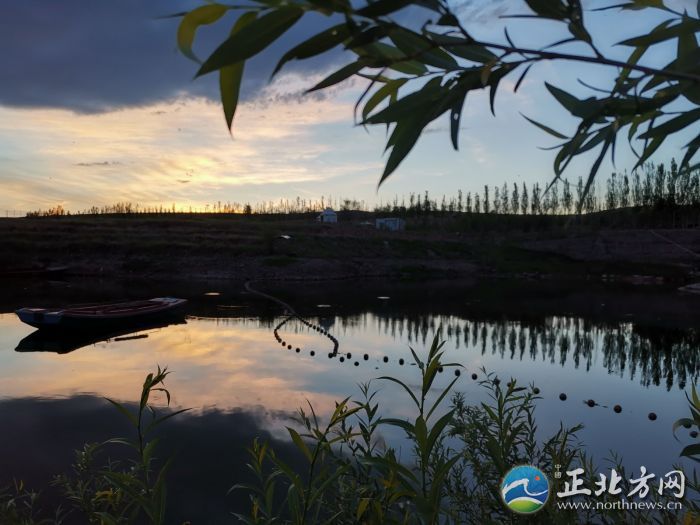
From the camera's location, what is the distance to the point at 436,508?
175cm

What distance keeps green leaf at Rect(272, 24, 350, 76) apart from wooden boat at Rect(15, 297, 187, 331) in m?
20.9

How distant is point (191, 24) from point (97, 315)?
2164cm

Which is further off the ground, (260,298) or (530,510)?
(530,510)

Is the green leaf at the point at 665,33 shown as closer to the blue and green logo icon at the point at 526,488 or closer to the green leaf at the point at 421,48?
the green leaf at the point at 421,48

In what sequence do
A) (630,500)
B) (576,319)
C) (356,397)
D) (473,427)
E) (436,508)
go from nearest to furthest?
1. (436,508)
2. (630,500)
3. (473,427)
4. (356,397)
5. (576,319)

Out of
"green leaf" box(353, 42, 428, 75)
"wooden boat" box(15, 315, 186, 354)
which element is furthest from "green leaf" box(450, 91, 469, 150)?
"wooden boat" box(15, 315, 186, 354)

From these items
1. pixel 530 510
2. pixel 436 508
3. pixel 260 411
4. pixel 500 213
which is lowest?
pixel 260 411

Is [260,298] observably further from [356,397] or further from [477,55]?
[477,55]

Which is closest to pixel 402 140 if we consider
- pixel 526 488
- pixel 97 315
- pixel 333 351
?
pixel 526 488

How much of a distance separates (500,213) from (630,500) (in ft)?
334

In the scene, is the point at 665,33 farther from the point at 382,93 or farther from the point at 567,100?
the point at 382,93

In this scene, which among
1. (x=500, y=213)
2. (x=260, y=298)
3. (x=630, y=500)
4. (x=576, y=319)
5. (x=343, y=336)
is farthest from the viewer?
(x=500, y=213)

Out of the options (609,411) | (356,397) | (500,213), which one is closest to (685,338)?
(609,411)

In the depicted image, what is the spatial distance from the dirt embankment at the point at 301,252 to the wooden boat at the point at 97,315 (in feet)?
68.3
